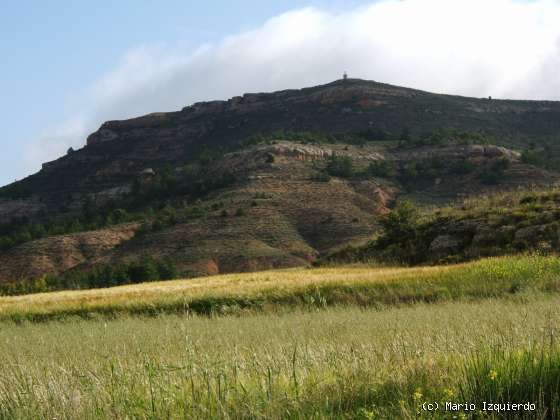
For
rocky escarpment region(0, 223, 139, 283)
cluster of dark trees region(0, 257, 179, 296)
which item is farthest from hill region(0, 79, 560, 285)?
cluster of dark trees region(0, 257, 179, 296)

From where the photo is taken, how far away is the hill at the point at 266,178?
6806 centimetres

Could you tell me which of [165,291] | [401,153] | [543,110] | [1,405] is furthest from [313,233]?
[543,110]

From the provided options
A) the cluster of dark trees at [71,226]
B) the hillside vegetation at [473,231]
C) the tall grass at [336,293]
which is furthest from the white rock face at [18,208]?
the tall grass at [336,293]

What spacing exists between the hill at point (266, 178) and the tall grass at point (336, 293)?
2806 cm

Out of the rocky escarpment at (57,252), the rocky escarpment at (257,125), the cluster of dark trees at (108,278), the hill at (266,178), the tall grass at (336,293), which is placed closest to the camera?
the tall grass at (336,293)

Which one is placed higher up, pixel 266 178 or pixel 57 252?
pixel 266 178

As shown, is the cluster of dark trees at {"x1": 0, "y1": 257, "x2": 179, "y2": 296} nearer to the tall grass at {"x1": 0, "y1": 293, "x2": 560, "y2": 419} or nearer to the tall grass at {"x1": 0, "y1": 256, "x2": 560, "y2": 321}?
the tall grass at {"x1": 0, "y1": 256, "x2": 560, "y2": 321}

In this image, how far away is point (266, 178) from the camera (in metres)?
84.2

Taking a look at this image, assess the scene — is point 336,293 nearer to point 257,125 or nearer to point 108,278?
point 108,278

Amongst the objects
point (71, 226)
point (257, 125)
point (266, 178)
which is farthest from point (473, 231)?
point (257, 125)

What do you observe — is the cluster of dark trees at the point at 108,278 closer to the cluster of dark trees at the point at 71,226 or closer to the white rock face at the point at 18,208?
the cluster of dark trees at the point at 71,226

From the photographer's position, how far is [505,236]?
29.0m

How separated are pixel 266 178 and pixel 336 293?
64.2 metres

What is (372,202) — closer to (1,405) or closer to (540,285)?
(540,285)
